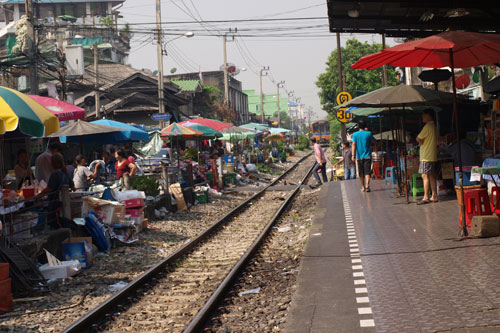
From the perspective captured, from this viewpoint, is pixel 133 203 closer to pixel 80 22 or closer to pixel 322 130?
pixel 322 130

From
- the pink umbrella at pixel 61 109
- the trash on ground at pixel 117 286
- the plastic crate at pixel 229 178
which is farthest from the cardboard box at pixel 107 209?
the plastic crate at pixel 229 178

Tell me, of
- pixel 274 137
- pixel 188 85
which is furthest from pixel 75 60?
pixel 274 137

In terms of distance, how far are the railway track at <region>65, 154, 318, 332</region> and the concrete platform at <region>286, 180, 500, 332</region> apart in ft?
3.93

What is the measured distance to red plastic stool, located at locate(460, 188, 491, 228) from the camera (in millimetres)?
8844

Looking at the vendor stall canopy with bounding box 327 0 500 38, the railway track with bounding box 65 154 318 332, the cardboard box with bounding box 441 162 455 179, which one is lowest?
the railway track with bounding box 65 154 318 332

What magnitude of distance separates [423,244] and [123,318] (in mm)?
4209

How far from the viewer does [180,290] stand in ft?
27.3

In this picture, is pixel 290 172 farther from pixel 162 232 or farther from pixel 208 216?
pixel 162 232

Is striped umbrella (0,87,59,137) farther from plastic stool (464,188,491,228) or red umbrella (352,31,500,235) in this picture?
plastic stool (464,188,491,228)

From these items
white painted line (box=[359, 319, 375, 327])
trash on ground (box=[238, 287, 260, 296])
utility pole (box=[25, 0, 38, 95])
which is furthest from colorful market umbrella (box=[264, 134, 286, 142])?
white painted line (box=[359, 319, 375, 327])

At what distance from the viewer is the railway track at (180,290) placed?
6.64 m

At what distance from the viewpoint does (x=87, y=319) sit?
6.54 meters

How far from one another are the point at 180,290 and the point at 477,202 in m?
4.50

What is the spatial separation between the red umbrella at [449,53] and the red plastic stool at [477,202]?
0.38 m
